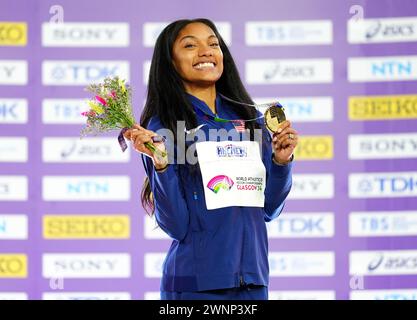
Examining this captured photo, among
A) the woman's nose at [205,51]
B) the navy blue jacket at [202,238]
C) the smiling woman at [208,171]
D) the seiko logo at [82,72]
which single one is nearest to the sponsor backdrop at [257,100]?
the seiko logo at [82,72]

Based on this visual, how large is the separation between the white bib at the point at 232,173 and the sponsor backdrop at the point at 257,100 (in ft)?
6.17

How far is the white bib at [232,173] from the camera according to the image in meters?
2.37

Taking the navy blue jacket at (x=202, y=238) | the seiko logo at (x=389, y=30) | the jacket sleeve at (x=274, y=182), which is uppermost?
the seiko logo at (x=389, y=30)

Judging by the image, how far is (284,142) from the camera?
7.98 feet

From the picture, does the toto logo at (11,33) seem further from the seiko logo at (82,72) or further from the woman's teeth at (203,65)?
the woman's teeth at (203,65)

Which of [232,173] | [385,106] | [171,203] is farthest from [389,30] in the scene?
[171,203]

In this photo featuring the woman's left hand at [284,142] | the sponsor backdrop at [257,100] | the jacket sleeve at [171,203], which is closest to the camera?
the jacket sleeve at [171,203]

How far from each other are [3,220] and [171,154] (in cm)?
218

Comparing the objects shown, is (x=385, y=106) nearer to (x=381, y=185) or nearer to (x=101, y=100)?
(x=381, y=185)

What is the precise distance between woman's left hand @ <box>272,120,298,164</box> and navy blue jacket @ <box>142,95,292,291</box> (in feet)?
0.62

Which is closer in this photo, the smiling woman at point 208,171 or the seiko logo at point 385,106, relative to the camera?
the smiling woman at point 208,171

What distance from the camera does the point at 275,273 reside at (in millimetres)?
4305

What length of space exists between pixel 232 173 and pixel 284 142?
0.20 meters
